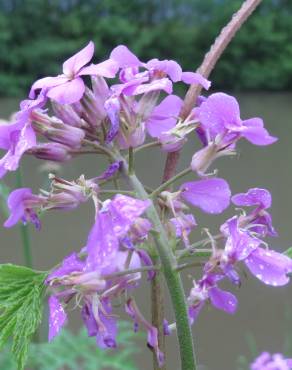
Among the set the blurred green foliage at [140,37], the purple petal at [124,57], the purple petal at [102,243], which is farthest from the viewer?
the blurred green foliage at [140,37]

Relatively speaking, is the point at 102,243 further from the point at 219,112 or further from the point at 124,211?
the point at 219,112

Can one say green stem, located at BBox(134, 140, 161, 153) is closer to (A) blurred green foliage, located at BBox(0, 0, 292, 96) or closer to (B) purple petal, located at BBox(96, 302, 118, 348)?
(B) purple petal, located at BBox(96, 302, 118, 348)

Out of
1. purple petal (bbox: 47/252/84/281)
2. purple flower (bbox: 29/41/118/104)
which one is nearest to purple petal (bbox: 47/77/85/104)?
purple flower (bbox: 29/41/118/104)

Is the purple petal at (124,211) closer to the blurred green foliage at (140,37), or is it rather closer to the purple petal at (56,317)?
the purple petal at (56,317)

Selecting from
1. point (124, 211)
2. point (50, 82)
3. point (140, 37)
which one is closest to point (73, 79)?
point (50, 82)

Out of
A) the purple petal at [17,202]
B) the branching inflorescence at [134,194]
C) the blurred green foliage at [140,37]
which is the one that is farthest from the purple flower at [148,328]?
the blurred green foliage at [140,37]

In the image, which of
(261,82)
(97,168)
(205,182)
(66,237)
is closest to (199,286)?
(205,182)

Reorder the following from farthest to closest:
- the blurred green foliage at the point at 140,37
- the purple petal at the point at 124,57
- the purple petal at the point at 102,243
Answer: the blurred green foliage at the point at 140,37 → the purple petal at the point at 124,57 → the purple petal at the point at 102,243
